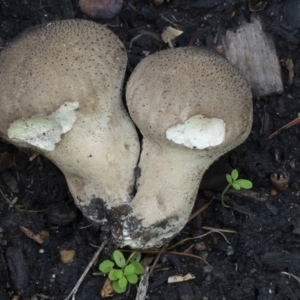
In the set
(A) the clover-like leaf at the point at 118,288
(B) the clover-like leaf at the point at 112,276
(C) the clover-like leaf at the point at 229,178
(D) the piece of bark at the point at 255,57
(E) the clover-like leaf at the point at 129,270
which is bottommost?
(A) the clover-like leaf at the point at 118,288

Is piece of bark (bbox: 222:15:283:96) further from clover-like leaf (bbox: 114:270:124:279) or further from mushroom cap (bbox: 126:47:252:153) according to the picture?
clover-like leaf (bbox: 114:270:124:279)

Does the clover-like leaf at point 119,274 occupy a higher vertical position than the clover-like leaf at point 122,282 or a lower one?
higher

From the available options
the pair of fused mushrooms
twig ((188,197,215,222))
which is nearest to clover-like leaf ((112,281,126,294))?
the pair of fused mushrooms

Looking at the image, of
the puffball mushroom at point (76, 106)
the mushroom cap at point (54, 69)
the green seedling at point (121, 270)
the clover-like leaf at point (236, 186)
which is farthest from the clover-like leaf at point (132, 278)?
the mushroom cap at point (54, 69)

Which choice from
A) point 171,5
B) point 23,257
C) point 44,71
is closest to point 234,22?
point 171,5

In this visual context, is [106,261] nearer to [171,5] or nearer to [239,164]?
[239,164]

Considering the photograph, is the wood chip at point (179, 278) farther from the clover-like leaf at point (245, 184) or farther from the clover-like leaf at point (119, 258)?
the clover-like leaf at point (245, 184)

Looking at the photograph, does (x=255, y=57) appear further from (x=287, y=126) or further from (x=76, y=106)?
(x=76, y=106)

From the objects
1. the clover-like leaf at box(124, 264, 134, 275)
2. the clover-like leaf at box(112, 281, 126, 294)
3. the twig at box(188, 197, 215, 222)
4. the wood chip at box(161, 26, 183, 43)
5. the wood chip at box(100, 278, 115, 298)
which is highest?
the wood chip at box(161, 26, 183, 43)
